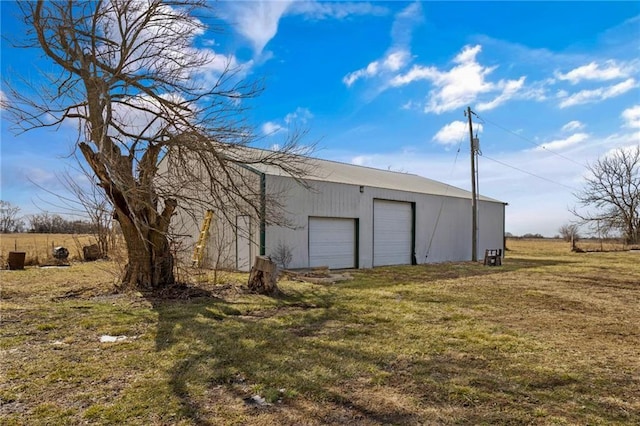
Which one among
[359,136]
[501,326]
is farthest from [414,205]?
[501,326]

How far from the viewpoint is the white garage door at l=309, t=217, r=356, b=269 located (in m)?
14.1

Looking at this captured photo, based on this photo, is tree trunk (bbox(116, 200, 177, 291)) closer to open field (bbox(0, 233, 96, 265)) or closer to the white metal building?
the white metal building

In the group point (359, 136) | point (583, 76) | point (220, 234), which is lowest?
point (220, 234)

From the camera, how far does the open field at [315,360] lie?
3.03 meters

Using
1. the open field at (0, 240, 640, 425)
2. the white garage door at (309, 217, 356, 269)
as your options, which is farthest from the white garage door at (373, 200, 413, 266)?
the open field at (0, 240, 640, 425)

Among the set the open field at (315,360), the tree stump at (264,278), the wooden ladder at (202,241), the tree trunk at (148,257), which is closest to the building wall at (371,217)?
the wooden ladder at (202,241)

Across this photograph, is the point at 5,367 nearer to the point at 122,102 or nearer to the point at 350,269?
the point at 122,102

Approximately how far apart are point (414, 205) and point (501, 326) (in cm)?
1210

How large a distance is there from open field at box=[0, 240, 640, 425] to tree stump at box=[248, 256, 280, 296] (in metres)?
0.49

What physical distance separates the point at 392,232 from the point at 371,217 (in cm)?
160

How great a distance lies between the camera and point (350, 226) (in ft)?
50.0

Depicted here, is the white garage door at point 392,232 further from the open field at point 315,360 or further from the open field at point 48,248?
the open field at point 48,248

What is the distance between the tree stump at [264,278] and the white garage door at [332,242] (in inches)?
215

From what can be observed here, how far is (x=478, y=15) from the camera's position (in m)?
9.28
